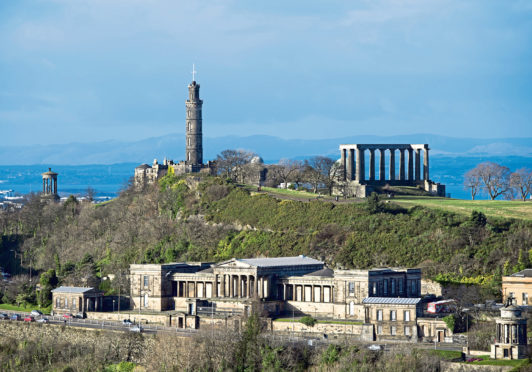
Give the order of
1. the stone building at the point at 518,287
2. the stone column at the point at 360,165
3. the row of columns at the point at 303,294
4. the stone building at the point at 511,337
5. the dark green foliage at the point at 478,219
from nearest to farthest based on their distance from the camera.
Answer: the stone building at the point at 511,337, the stone building at the point at 518,287, the row of columns at the point at 303,294, the dark green foliage at the point at 478,219, the stone column at the point at 360,165

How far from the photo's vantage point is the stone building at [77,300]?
112 m

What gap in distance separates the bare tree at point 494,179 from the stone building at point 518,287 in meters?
44.9

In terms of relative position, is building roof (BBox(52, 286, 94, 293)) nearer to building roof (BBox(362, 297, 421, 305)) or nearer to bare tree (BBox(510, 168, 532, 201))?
building roof (BBox(362, 297, 421, 305))

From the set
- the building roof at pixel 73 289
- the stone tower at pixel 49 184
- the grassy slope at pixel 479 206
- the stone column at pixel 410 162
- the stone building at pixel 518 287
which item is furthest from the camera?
the stone tower at pixel 49 184

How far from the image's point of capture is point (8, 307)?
12456cm

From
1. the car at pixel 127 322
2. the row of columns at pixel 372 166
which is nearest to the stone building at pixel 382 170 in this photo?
the row of columns at pixel 372 166

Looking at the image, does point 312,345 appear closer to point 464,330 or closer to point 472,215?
point 464,330

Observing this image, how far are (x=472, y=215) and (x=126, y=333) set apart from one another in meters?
36.2

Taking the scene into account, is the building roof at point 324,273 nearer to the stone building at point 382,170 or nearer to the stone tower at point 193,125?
the stone building at point 382,170

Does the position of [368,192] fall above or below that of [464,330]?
above

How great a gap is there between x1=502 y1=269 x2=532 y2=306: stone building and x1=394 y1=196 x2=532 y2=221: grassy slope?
58.8 ft

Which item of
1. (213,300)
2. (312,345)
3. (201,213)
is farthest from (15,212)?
(312,345)

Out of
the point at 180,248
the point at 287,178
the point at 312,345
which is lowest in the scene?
the point at 312,345

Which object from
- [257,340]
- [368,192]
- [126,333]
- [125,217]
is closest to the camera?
[257,340]
